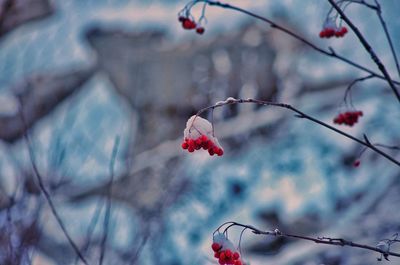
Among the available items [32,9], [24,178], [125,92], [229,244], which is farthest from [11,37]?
[229,244]

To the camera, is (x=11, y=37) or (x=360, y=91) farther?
(x=360, y=91)

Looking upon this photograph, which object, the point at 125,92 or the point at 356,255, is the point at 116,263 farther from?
→ the point at 125,92

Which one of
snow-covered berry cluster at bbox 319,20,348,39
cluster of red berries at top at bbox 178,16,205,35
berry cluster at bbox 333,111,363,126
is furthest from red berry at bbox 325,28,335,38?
cluster of red berries at top at bbox 178,16,205,35

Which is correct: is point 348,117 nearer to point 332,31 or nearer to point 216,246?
point 332,31

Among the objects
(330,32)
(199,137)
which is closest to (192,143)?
(199,137)

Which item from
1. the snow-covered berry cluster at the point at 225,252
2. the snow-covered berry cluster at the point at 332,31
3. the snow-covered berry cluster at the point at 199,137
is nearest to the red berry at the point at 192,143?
the snow-covered berry cluster at the point at 199,137

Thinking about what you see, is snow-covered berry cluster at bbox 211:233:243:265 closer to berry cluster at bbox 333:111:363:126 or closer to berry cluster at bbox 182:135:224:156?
berry cluster at bbox 182:135:224:156
